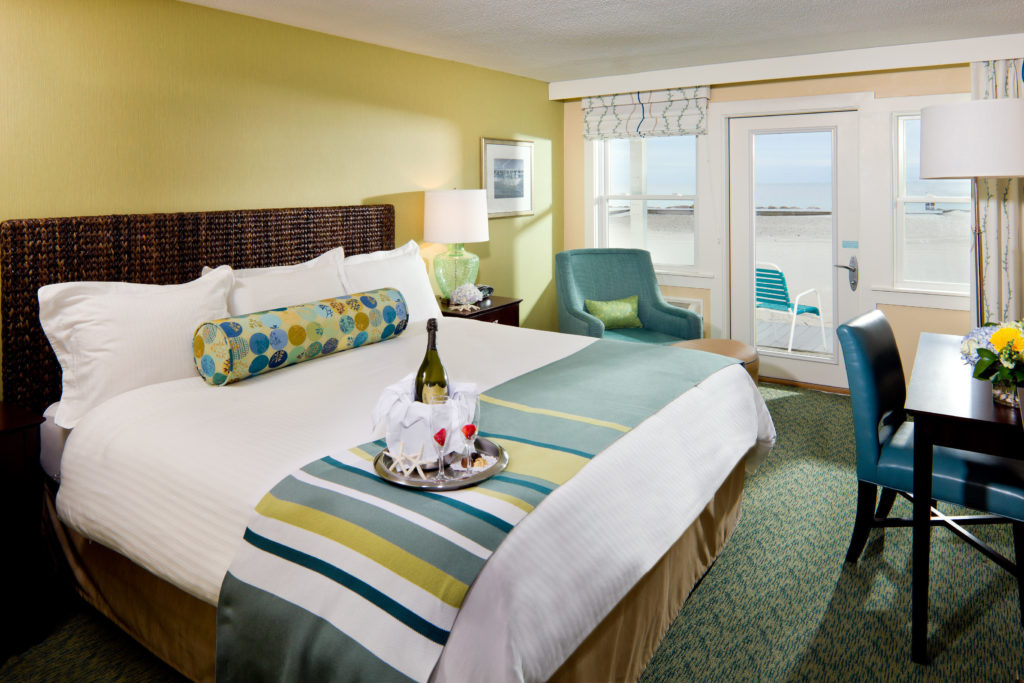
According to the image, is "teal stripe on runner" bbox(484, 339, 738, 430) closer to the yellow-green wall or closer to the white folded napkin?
the white folded napkin

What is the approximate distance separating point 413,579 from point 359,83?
330 centimetres

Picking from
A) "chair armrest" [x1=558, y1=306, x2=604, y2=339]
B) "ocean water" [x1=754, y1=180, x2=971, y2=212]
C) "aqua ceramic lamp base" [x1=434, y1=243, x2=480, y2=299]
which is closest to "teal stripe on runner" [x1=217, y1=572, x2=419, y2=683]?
"aqua ceramic lamp base" [x1=434, y1=243, x2=480, y2=299]

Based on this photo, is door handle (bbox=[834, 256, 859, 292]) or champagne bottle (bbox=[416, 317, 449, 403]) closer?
champagne bottle (bbox=[416, 317, 449, 403])

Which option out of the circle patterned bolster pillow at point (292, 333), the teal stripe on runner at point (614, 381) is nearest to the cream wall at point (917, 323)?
the teal stripe on runner at point (614, 381)

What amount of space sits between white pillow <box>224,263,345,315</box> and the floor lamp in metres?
2.95

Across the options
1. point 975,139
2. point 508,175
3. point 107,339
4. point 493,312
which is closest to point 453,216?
point 493,312

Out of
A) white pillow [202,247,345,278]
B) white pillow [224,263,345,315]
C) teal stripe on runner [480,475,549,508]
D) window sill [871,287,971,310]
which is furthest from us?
window sill [871,287,971,310]

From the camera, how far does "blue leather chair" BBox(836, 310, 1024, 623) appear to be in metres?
2.26

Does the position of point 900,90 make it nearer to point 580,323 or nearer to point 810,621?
point 580,323

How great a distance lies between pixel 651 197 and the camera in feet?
18.5

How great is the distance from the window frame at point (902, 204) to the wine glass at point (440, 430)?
13.2 feet

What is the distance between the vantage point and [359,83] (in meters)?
4.05

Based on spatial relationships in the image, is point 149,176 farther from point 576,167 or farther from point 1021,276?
point 1021,276

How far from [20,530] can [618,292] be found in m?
3.77
